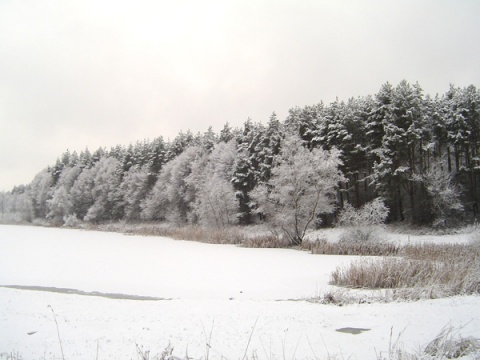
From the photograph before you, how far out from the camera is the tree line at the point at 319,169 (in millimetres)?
28875

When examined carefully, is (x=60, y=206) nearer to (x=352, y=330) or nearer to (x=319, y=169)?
(x=319, y=169)

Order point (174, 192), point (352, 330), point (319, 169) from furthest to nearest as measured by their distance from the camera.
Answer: point (174, 192), point (319, 169), point (352, 330)

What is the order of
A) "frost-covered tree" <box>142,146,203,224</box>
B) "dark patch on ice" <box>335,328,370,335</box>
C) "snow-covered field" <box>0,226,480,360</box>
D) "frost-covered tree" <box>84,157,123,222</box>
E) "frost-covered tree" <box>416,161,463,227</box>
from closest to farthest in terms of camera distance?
"snow-covered field" <box>0,226,480,360</box> → "dark patch on ice" <box>335,328,370,335</box> → "frost-covered tree" <box>416,161,463,227</box> → "frost-covered tree" <box>142,146,203,224</box> → "frost-covered tree" <box>84,157,123,222</box>

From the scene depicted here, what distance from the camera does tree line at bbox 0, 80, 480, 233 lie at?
2888 cm

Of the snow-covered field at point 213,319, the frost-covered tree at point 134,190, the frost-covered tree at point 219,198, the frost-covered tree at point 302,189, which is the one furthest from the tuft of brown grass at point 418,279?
the frost-covered tree at point 134,190

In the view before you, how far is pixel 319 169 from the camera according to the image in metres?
27.0

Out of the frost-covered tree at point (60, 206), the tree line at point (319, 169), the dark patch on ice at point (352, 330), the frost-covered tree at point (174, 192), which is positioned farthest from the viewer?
the frost-covered tree at point (60, 206)

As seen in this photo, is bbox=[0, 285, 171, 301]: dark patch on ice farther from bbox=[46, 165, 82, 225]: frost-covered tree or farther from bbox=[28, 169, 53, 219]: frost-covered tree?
bbox=[28, 169, 53, 219]: frost-covered tree

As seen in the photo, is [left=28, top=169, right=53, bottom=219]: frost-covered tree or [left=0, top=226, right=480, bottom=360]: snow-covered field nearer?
[left=0, top=226, right=480, bottom=360]: snow-covered field

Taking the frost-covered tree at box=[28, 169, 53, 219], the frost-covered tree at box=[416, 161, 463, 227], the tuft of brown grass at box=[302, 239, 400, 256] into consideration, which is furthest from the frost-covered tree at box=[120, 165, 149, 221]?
the frost-covered tree at box=[416, 161, 463, 227]

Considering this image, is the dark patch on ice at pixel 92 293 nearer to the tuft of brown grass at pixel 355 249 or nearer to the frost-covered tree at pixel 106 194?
the tuft of brown grass at pixel 355 249

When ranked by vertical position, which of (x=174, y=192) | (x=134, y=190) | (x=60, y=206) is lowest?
(x=60, y=206)

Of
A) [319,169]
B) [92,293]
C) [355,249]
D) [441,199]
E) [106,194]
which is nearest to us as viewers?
[92,293]

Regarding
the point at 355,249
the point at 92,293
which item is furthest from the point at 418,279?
the point at 92,293
